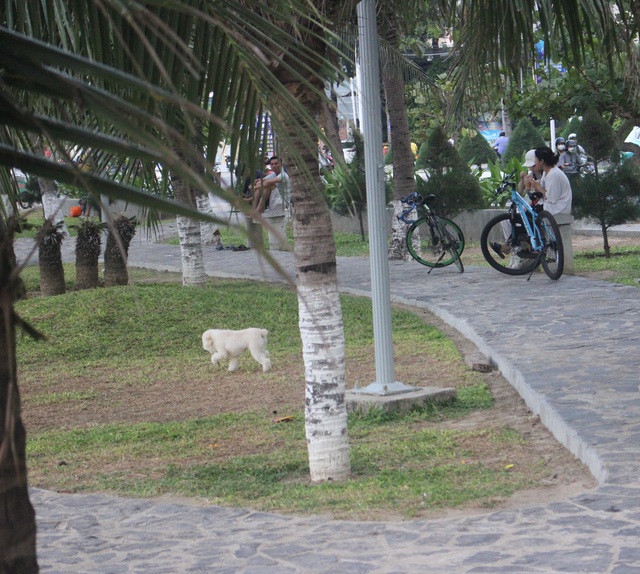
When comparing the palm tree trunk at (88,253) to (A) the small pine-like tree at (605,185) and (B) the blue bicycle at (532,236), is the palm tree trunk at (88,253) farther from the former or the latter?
(A) the small pine-like tree at (605,185)

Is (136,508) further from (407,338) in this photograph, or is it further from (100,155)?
(407,338)

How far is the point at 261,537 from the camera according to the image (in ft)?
15.5

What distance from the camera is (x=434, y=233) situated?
14492mm

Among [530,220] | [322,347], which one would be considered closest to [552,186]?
[530,220]

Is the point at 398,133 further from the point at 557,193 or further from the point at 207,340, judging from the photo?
the point at 207,340

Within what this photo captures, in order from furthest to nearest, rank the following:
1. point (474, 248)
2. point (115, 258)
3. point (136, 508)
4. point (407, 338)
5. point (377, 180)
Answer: point (474, 248)
point (115, 258)
point (407, 338)
point (377, 180)
point (136, 508)

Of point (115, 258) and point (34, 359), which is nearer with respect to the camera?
point (34, 359)

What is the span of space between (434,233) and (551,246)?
7.52 ft

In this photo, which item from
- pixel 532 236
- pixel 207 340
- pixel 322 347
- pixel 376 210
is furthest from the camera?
pixel 532 236

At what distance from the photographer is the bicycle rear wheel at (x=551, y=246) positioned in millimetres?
12445

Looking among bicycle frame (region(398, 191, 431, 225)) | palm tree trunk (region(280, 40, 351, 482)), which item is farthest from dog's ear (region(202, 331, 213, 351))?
bicycle frame (region(398, 191, 431, 225))

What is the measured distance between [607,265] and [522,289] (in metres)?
2.37

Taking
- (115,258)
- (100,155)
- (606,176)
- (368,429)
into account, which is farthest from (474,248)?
(100,155)

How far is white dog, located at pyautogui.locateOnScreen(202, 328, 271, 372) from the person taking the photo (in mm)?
9383
